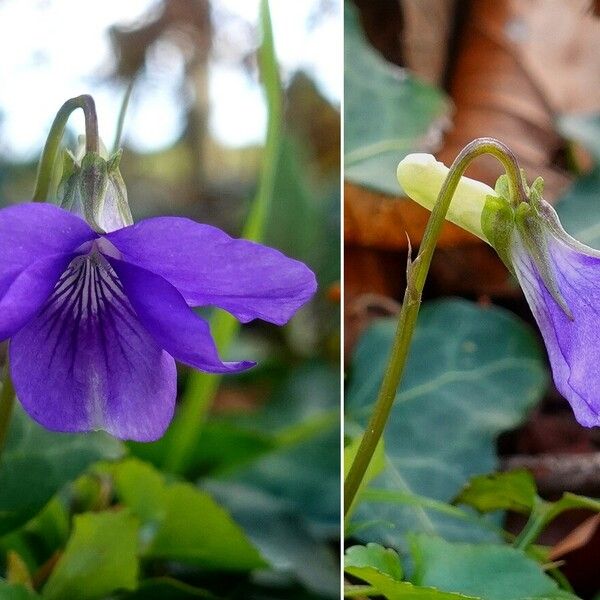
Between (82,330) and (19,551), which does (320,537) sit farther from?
(82,330)

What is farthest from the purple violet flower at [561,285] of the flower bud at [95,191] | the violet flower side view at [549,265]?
A: the flower bud at [95,191]

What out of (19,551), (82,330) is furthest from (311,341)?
(82,330)

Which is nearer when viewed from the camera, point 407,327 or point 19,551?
point 407,327

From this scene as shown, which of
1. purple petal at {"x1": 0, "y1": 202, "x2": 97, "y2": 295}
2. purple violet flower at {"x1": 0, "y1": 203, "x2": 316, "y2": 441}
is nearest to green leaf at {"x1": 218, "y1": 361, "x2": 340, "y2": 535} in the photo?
purple violet flower at {"x1": 0, "y1": 203, "x2": 316, "y2": 441}

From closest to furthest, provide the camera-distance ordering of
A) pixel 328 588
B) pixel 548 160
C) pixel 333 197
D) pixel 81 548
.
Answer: pixel 81 548
pixel 328 588
pixel 548 160
pixel 333 197

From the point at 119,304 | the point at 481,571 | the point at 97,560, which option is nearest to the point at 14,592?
the point at 97,560

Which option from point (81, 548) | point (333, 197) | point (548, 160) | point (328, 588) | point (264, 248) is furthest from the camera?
point (333, 197)

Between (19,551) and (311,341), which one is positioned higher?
(19,551)

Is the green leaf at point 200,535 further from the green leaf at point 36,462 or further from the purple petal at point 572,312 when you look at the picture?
the purple petal at point 572,312
